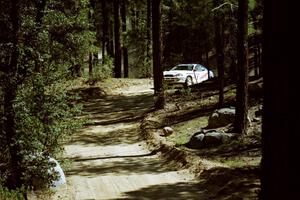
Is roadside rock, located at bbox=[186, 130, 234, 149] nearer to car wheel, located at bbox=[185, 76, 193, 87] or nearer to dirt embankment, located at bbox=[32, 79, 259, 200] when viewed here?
dirt embankment, located at bbox=[32, 79, 259, 200]

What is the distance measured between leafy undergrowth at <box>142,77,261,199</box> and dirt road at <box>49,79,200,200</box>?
0.66 meters

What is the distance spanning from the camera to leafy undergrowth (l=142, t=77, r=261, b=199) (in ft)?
36.3

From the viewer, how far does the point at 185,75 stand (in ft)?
105

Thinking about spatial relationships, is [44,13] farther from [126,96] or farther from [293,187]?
[126,96]

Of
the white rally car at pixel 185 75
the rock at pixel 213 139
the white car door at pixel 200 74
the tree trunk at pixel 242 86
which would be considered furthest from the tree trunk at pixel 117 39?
the rock at pixel 213 139

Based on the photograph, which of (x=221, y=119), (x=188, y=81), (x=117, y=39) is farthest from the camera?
(x=117, y=39)

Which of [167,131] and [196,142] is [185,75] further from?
[196,142]

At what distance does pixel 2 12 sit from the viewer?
41.2 ft

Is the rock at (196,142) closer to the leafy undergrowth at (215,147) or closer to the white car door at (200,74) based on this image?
the leafy undergrowth at (215,147)

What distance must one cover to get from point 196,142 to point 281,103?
41.2 ft

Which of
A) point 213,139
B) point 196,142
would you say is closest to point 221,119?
point 213,139

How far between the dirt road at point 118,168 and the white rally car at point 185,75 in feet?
25.3

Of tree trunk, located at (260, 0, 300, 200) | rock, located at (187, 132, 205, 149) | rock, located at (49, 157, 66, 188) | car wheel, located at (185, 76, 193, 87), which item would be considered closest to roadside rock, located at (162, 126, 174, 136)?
rock, located at (187, 132, 205, 149)

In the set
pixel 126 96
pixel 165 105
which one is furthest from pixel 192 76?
pixel 165 105
